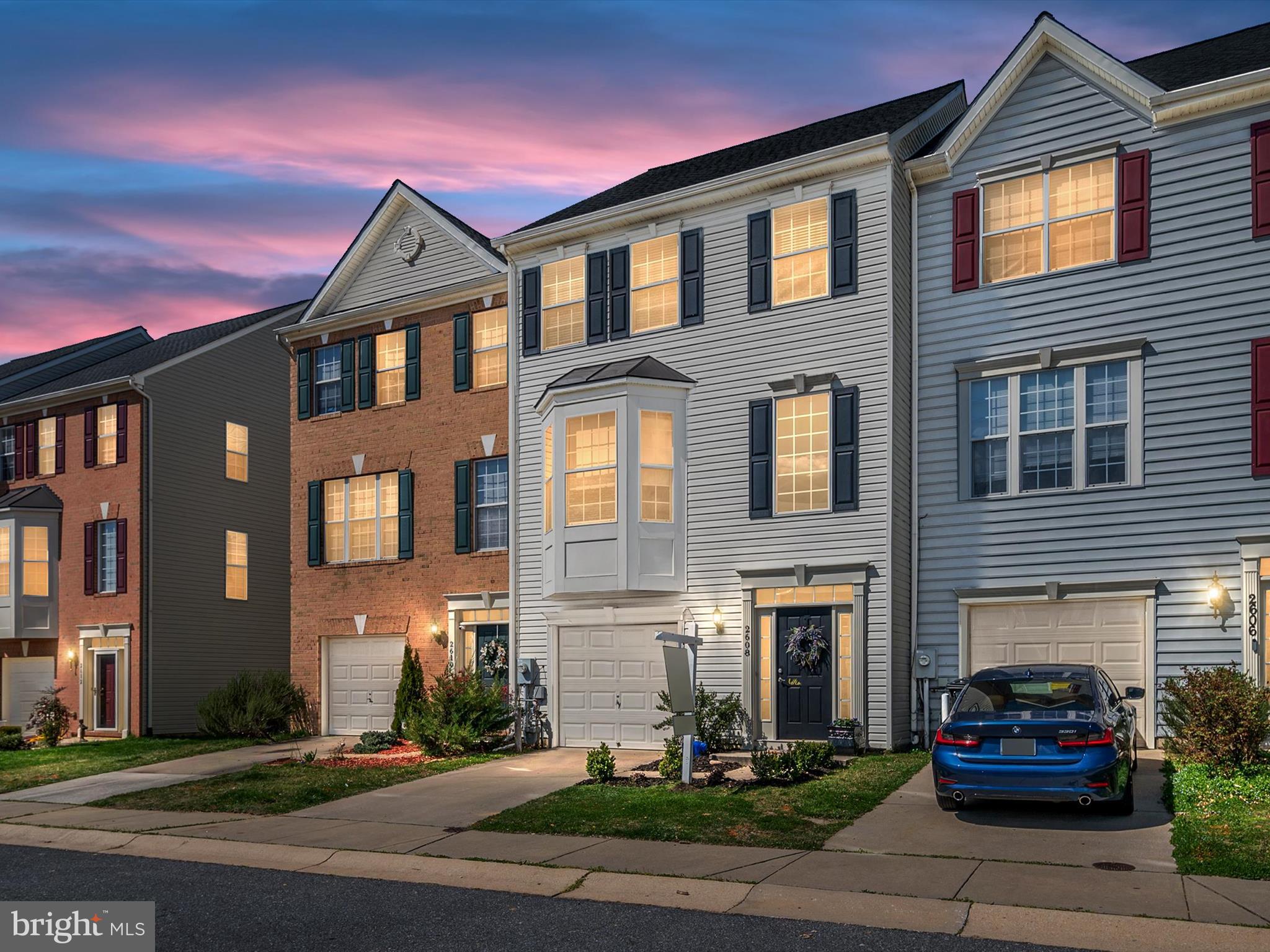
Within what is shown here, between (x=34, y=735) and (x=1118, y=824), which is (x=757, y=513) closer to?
(x=1118, y=824)

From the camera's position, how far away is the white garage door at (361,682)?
83.4 ft

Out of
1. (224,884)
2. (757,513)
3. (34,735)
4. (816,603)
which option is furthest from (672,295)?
(34,735)

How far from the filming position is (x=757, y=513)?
19.8 m

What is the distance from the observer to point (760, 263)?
2019 cm

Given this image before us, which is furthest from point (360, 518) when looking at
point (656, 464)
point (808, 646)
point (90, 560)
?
point (808, 646)

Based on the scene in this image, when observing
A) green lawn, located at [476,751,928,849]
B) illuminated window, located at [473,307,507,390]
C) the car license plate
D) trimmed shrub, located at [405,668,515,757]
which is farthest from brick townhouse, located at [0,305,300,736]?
the car license plate

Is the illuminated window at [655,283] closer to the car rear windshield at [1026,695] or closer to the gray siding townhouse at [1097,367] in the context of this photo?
the gray siding townhouse at [1097,367]

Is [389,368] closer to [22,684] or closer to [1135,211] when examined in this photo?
[1135,211]

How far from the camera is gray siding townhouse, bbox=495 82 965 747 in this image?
18.8 metres

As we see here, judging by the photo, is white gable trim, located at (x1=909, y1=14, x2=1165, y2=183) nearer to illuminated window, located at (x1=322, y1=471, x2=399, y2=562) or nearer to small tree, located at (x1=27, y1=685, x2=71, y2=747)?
illuminated window, located at (x1=322, y1=471, x2=399, y2=562)

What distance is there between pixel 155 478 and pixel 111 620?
12.6 ft

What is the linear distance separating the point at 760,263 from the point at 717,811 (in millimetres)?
9969

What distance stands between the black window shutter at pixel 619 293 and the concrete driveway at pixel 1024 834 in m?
10.7

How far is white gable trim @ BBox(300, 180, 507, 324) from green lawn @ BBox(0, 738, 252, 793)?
31.5 ft
